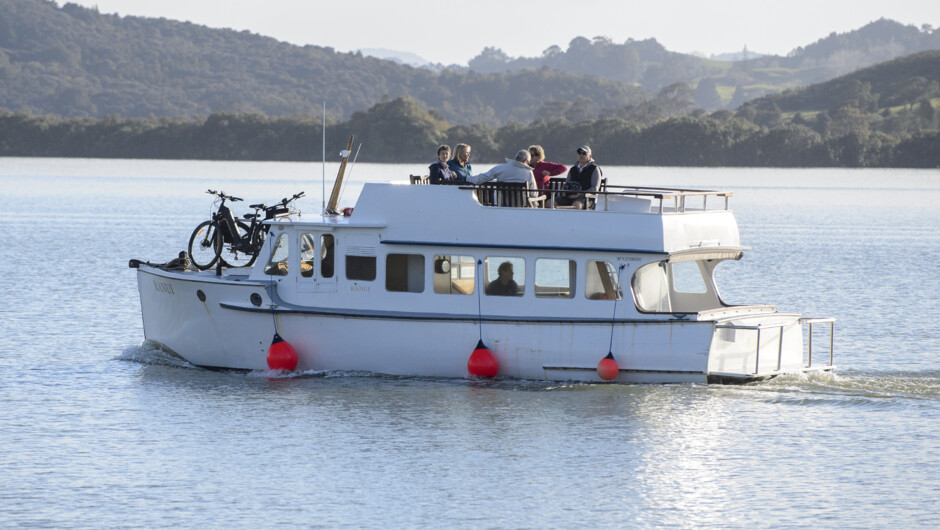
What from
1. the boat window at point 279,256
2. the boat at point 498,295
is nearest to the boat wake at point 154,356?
the boat at point 498,295

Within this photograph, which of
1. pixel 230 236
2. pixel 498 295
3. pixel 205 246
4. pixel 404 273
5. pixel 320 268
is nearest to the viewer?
pixel 498 295

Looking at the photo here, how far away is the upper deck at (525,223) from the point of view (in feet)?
59.7

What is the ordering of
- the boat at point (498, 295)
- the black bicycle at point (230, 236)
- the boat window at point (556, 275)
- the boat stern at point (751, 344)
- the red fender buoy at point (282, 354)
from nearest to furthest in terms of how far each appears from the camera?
the boat stern at point (751, 344), the boat at point (498, 295), the boat window at point (556, 275), the red fender buoy at point (282, 354), the black bicycle at point (230, 236)

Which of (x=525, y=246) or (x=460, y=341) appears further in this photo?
(x=460, y=341)

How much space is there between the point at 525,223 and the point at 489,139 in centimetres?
10372

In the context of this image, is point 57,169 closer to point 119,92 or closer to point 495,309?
point 119,92

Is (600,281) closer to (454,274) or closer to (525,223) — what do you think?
(525,223)

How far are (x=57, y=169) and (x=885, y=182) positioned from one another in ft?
248

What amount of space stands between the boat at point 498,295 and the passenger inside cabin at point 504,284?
15 millimetres

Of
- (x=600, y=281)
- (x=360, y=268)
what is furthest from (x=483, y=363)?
(x=360, y=268)

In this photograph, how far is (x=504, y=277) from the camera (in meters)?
18.7

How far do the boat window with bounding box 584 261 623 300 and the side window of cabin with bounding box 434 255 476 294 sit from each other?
66.3 inches

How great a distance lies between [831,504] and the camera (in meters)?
14.5

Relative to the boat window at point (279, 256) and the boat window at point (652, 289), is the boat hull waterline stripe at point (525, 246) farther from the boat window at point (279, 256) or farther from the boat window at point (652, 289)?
the boat window at point (279, 256)
